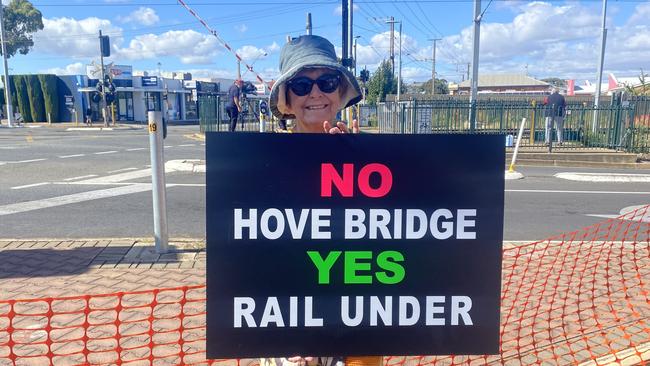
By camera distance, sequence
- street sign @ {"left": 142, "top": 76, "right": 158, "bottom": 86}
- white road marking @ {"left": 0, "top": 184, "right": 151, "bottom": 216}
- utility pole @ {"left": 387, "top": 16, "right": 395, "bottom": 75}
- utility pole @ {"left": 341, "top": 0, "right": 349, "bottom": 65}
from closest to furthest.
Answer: white road marking @ {"left": 0, "top": 184, "right": 151, "bottom": 216} < utility pole @ {"left": 341, "top": 0, "right": 349, "bottom": 65} < street sign @ {"left": 142, "top": 76, "right": 158, "bottom": 86} < utility pole @ {"left": 387, "top": 16, "right": 395, "bottom": 75}

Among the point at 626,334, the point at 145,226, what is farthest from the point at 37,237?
the point at 626,334

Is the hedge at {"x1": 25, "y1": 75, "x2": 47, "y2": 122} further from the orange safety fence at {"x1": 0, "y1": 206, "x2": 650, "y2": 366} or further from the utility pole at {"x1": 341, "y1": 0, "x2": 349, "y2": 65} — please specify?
Answer: the orange safety fence at {"x1": 0, "y1": 206, "x2": 650, "y2": 366}

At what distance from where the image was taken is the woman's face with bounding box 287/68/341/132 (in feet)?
7.07

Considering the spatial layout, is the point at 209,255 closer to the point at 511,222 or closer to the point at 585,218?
the point at 511,222

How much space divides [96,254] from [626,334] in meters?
4.77

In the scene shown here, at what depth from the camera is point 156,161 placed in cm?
537

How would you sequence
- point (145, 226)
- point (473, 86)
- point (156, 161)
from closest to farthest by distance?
point (156, 161)
point (145, 226)
point (473, 86)

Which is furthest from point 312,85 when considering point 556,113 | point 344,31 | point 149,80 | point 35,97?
point 149,80

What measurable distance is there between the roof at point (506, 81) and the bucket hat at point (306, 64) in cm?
10441

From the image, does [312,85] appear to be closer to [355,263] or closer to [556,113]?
[355,263]

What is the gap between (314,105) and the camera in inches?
86.7

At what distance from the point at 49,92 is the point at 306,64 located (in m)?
47.7

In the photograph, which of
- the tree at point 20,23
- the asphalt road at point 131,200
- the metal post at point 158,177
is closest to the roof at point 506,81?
the tree at point 20,23

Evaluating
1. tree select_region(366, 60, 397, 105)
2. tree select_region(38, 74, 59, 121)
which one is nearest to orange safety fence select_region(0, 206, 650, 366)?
tree select_region(38, 74, 59, 121)
